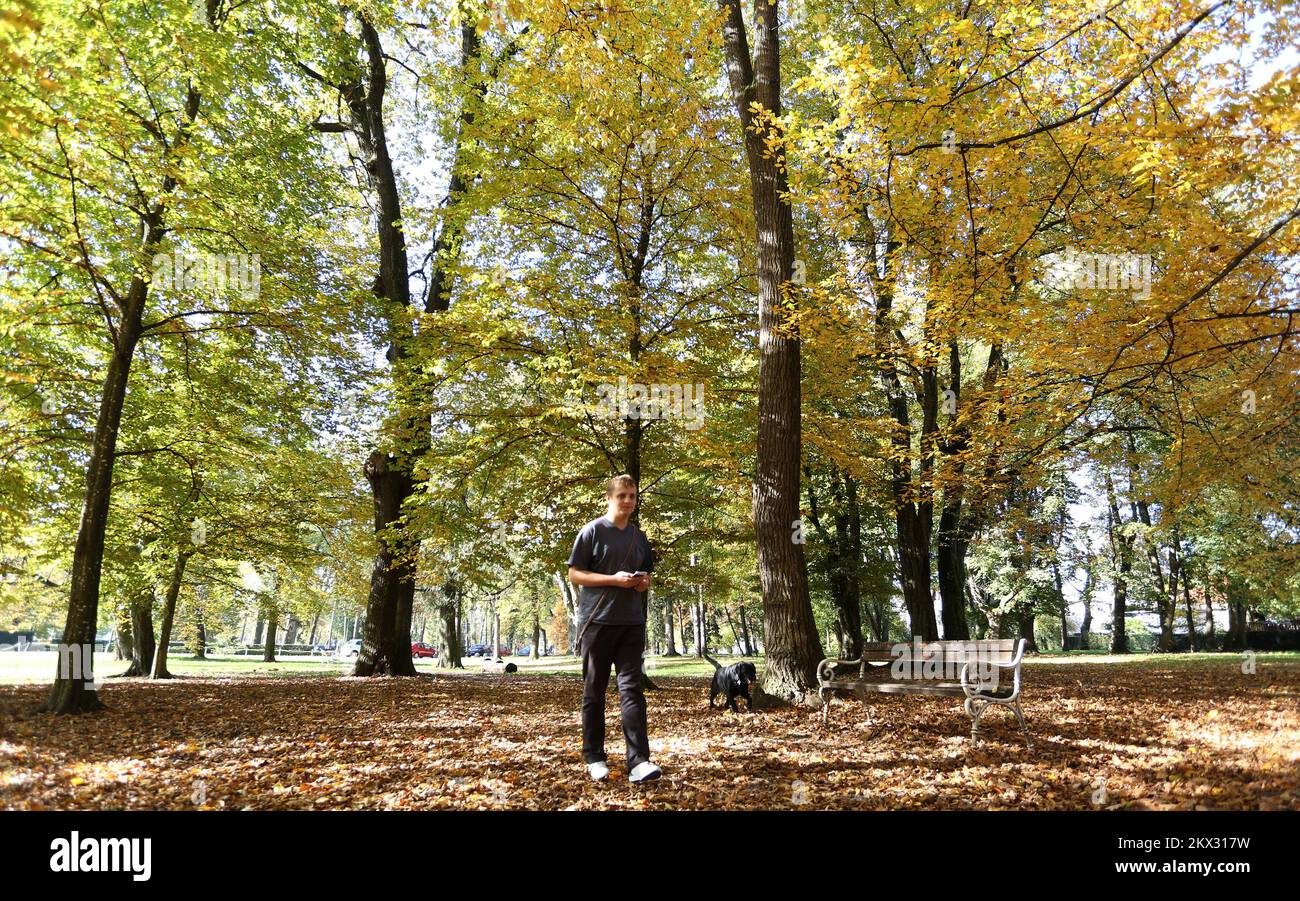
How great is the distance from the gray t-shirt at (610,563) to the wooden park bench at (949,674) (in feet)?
10.3

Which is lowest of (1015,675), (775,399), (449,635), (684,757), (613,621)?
(449,635)

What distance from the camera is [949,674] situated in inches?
A: 270

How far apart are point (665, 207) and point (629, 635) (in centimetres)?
828

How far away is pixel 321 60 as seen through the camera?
43.6 ft

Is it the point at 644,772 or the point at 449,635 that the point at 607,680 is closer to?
the point at 644,772

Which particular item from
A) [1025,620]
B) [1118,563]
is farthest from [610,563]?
[1025,620]

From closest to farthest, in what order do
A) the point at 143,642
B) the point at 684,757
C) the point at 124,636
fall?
the point at 684,757
the point at 143,642
the point at 124,636

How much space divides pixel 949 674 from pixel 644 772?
4131 millimetres

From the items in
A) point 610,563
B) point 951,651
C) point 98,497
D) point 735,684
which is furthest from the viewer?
point 98,497

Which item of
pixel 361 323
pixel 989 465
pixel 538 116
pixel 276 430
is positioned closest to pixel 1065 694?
pixel 989 465

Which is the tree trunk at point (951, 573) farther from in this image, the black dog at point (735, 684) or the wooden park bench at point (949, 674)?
the black dog at point (735, 684)

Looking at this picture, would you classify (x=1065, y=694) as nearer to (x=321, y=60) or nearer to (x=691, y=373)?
(x=691, y=373)

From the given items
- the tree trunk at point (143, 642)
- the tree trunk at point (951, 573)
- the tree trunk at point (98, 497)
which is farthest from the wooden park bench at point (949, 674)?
the tree trunk at point (143, 642)

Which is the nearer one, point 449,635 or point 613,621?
point 613,621
